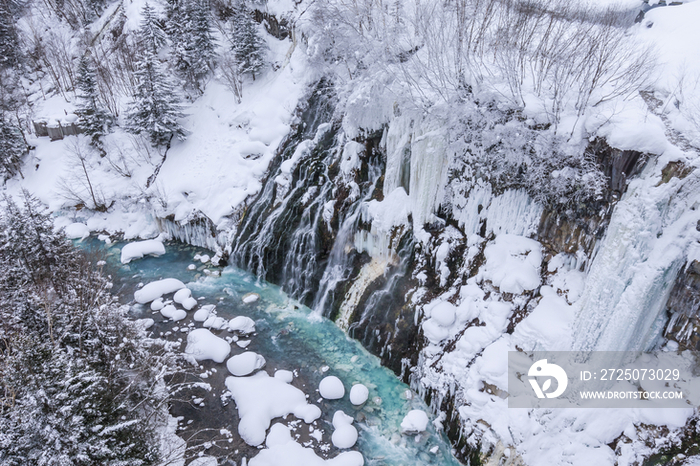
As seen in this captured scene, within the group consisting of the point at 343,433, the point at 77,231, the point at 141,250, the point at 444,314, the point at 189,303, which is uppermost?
the point at 444,314

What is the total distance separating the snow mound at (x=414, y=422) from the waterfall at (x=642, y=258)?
4.13 m

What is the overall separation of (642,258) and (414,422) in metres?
6.01

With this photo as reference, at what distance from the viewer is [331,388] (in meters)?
9.16

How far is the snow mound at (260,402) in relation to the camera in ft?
26.7

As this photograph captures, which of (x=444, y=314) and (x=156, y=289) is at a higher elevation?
(x=444, y=314)

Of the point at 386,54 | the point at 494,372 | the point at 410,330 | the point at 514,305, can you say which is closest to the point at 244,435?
the point at 410,330

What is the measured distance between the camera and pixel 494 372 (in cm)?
769

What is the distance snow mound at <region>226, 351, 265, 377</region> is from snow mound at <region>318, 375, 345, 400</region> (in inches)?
77.2

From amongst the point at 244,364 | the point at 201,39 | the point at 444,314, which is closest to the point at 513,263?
the point at 444,314

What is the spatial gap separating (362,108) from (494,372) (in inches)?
362

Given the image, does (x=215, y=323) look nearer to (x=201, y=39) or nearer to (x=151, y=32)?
(x=201, y=39)

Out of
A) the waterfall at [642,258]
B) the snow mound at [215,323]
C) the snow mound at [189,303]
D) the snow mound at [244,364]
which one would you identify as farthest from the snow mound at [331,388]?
the waterfall at [642,258]

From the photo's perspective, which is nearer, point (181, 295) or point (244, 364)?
point (244, 364)

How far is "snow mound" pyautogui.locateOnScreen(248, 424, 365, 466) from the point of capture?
24.6 feet
